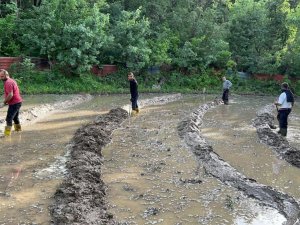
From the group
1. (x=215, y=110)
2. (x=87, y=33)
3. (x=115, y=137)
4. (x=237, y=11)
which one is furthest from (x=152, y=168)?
(x=237, y=11)

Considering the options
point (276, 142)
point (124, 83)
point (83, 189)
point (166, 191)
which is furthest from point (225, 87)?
point (83, 189)

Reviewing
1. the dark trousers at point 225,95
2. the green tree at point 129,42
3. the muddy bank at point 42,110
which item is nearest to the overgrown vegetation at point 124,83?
the green tree at point 129,42

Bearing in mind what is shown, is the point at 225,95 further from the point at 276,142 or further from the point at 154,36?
the point at 154,36

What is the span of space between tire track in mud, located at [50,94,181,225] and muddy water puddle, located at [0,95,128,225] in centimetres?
22

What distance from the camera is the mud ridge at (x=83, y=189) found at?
23.2ft

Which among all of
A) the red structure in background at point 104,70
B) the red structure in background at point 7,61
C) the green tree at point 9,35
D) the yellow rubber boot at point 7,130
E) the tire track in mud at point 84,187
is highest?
the green tree at point 9,35

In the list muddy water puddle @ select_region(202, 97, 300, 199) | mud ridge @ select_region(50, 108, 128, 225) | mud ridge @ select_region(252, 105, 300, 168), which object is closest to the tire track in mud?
mud ridge @ select_region(50, 108, 128, 225)

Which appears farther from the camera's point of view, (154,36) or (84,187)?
(154,36)

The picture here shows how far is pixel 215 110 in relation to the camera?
22625 mm

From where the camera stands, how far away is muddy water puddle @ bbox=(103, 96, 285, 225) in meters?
7.46

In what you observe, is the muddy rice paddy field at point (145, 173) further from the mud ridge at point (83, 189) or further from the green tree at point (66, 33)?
the green tree at point (66, 33)

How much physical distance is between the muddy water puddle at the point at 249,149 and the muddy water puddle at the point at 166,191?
120cm

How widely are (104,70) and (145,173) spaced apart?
23.0m

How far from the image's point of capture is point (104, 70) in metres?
32.1
